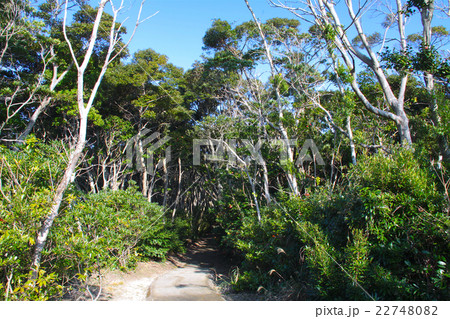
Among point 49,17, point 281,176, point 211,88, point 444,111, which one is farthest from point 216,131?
point 444,111

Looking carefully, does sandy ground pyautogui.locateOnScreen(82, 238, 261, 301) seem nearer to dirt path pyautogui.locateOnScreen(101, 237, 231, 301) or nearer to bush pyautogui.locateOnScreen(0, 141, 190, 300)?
dirt path pyautogui.locateOnScreen(101, 237, 231, 301)

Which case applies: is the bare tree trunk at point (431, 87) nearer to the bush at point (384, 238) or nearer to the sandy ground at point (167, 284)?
the bush at point (384, 238)

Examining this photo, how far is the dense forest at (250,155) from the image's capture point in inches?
146

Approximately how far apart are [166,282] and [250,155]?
200 inches

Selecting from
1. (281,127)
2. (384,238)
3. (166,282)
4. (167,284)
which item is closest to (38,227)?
(384,238)

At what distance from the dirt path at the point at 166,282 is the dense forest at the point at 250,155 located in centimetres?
57

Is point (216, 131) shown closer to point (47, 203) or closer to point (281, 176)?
point (281, 176)

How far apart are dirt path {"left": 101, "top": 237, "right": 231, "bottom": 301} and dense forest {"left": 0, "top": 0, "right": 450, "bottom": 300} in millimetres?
573

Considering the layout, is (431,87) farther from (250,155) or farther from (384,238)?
(250,155)

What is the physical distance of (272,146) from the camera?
10.1 m

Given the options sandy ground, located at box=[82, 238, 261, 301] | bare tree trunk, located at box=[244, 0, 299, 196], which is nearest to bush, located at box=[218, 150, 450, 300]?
sandy ground, located at box=[82, 238, 261, 301]

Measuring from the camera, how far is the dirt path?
6.66 meters

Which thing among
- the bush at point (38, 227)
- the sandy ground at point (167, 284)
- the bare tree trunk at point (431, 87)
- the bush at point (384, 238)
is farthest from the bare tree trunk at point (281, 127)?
the bush at point (38, 227)
